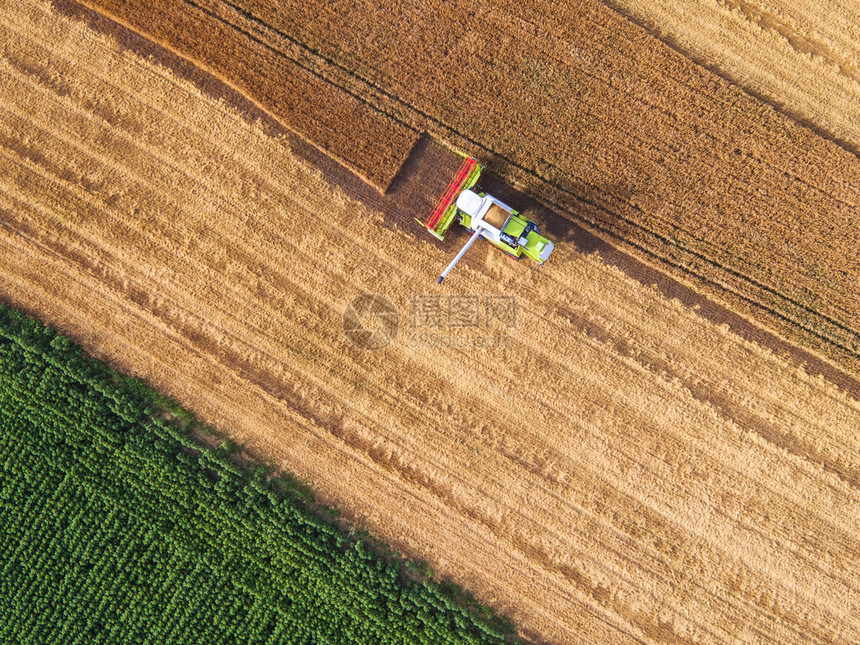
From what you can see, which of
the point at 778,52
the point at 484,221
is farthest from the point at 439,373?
the point at 778,52

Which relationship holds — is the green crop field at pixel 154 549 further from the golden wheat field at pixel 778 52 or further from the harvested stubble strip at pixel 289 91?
the golden wheat field at pixel 778 52

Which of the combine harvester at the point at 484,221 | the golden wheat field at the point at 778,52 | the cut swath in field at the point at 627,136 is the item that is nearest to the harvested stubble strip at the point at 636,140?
the cut swath in field at the point at 627,136

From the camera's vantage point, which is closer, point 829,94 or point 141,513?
point 141,513

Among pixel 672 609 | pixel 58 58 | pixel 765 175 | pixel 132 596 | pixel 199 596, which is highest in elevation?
pixel 765 175

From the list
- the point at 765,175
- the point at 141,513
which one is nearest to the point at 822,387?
the point at 765,175

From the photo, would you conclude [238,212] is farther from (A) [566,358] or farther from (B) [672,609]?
(B) [672,609]

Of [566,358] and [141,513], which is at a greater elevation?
[566,358]
